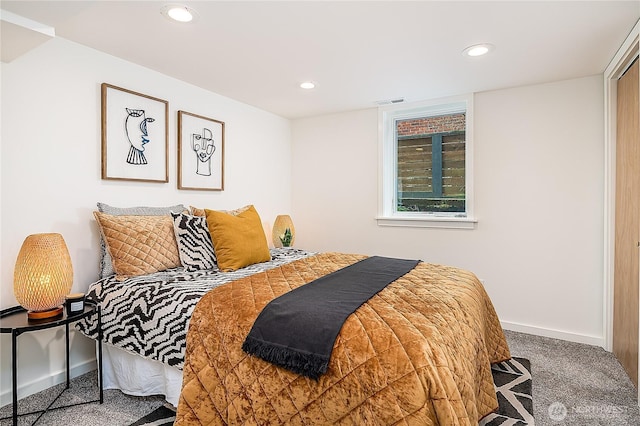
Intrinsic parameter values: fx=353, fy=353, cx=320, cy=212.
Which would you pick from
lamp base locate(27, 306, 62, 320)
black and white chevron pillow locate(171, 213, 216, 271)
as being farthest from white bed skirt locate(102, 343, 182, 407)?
black and white chevron pillow locate(171, 213, 216, 271)

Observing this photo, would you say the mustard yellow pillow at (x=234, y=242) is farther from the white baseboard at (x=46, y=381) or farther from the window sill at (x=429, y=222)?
the window sill at (x=429, y=222)

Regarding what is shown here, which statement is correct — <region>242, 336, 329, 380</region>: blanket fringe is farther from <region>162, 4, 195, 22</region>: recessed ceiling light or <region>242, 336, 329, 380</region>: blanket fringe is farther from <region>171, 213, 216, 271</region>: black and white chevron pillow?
<region>162, 4, 195, 22</region>: recessed ceiling light

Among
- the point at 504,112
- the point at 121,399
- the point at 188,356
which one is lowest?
the point at 121,399

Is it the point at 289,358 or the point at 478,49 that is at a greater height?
the point at 478,49

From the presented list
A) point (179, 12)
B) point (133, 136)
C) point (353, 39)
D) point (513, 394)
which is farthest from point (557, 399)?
point (133, 136)

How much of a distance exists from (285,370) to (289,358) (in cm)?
6

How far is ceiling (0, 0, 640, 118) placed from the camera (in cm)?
192

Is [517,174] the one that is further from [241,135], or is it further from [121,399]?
[121,399]

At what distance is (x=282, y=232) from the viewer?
13.1ft

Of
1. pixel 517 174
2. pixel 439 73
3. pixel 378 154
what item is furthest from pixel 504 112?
pixel 378 154

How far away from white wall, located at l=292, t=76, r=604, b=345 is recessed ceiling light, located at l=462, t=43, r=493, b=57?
0.99 m

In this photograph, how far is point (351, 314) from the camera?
149 cm

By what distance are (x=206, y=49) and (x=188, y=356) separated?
1.98 metres

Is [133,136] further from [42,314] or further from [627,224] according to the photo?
[627,224]
